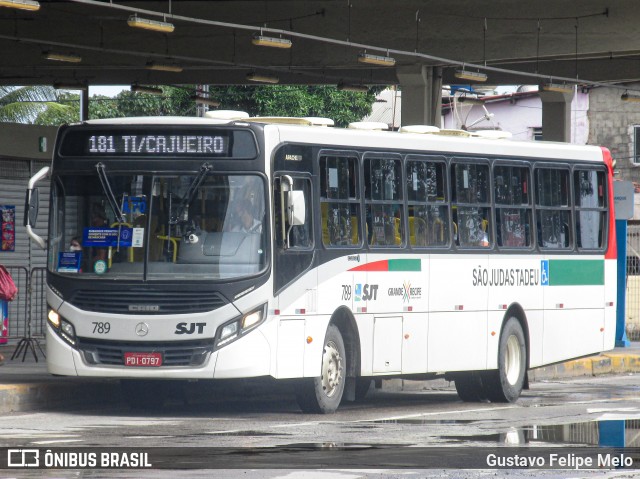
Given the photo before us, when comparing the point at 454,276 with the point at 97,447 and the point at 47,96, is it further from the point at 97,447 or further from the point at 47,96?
the point at 47,96

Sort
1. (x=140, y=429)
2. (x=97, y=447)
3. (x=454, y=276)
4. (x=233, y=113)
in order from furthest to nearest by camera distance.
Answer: (x=454, y=276) < (x=233, y=113) < (x=140, y=429) < (x=97, y=447)

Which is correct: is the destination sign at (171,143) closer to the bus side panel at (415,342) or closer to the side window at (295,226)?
the side window at (295,226)

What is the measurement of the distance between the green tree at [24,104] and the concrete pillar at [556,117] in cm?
1719

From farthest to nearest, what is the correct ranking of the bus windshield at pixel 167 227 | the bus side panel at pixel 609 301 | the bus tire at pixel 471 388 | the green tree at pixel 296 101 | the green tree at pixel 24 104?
the green tree at pixel 296 101 < the green tree at pixel 24 104 < the bus side panel at pixel 609 301 < the bus tire at pixel 471 388 < the bus windshield at pixel 167 227

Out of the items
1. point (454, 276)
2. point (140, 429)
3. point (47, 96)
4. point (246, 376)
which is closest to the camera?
point (140, 429)

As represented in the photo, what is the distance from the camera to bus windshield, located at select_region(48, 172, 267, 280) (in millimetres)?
15727

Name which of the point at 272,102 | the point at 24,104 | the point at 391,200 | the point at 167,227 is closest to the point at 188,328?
the point at 167,227

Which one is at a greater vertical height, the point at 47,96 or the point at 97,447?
the point at 47,96

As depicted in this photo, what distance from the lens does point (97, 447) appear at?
12242 millimetres

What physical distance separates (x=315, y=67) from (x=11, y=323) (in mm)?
11379

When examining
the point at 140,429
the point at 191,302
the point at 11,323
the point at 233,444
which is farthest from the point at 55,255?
the point at 11,323

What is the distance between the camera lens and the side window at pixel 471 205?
61.9 ft

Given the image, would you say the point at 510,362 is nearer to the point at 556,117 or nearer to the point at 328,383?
the point at 328,383

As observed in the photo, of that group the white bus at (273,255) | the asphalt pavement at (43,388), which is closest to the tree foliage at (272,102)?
the asphalt pavement at (43,388)
